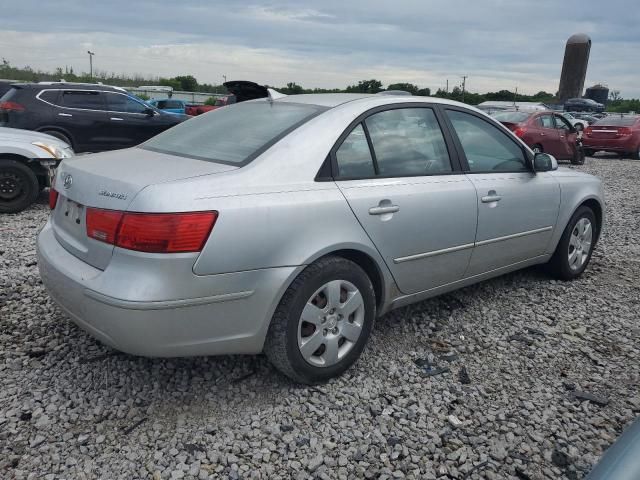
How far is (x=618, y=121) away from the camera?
17609 millimetres

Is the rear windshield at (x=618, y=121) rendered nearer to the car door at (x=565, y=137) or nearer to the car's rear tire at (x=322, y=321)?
the car door at (x=565, y=137)

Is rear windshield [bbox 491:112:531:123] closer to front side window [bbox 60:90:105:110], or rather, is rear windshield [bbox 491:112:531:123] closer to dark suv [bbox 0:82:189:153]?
dark suv [bbox 0:82:189:153]

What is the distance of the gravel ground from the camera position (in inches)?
94.9

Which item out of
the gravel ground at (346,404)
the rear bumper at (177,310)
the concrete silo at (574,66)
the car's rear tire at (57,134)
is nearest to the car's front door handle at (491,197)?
the gravel ground at (346,404)

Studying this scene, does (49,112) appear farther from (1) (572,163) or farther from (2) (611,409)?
(1) (572,163)

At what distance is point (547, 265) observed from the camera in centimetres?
477

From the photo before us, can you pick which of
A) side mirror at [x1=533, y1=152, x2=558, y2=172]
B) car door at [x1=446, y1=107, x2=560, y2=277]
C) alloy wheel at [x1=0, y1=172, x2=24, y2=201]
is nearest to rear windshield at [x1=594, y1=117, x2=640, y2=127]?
car door at [x1=446, y1=107, x2=560, y2=277]

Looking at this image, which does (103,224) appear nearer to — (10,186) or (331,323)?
(331,323)

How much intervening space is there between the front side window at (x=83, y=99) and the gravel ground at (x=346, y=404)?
7.00 meters

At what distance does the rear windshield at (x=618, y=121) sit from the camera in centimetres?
1738

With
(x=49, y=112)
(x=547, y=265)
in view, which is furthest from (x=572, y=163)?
(x=49, y=112)

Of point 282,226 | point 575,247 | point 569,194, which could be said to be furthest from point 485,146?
point 282,226

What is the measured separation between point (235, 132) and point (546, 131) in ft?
41.9

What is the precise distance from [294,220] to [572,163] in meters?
14.3
